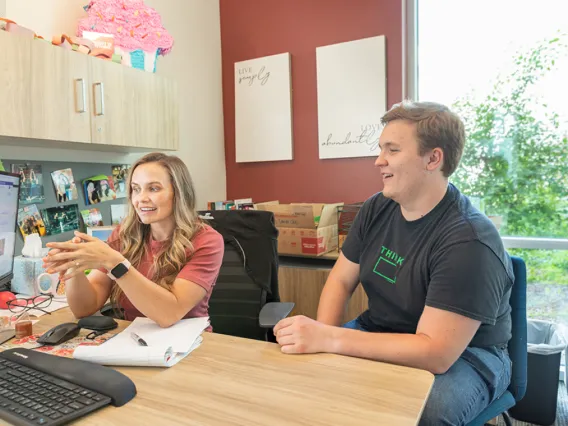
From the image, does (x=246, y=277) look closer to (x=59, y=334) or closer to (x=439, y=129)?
(x=59, y=334)

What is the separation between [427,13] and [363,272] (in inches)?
79.0

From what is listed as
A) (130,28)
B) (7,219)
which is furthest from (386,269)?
A: (130,28)

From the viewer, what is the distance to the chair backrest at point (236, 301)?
6.10 feet

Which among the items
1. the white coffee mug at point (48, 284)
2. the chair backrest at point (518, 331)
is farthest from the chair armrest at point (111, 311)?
the chair backrest at point (518, 331)

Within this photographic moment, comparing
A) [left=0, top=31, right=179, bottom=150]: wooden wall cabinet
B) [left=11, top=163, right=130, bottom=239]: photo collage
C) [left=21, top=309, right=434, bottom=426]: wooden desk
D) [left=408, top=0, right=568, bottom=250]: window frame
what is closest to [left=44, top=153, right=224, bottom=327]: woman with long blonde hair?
[left=21, top=309, right=434, bottom=426]: wooden desk

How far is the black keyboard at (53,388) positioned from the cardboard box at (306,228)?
1675 mm

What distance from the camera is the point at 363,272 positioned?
150cm

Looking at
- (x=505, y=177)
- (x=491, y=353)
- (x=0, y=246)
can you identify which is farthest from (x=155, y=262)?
(x=505, y=177)

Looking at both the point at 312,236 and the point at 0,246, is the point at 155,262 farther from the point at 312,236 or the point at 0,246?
the point at 312,236

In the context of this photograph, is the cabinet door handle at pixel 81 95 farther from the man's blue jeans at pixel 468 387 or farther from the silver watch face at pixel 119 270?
the man's blue jeans at pixel 468 387

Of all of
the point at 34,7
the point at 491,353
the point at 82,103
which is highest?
the point at 34,7

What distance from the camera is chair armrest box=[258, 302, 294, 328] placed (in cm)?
157

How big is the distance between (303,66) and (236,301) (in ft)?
5.97

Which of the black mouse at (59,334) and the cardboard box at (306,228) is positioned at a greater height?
the cardboard box at (306,228)
